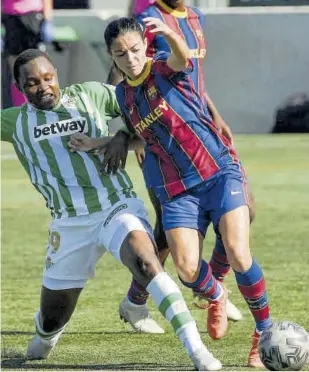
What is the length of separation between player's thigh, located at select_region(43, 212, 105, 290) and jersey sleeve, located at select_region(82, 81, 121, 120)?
599mm

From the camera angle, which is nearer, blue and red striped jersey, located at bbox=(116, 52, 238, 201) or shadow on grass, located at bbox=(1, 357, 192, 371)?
shadow on grass, located at bbox=(1, 357, 192, 371)

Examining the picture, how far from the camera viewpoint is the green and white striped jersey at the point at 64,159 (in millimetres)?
7066

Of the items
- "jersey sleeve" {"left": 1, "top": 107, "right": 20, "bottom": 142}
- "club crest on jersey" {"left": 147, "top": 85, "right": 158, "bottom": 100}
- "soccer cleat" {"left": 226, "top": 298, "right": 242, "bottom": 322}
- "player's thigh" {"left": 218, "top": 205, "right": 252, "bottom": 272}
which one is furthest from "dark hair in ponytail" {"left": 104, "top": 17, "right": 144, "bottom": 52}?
"soccer cleat" {"left": 226, "top": 298, "right": 242, "bottom": 322}

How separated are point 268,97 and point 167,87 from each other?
12.6 meters

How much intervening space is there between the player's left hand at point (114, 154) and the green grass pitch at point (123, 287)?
40.1 inches

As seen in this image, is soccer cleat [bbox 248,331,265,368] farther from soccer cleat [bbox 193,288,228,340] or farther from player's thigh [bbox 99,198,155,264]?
player's thigh [bbox 99,198,155,264]

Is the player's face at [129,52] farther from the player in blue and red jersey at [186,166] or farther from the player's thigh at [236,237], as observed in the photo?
the player's thigh at [236,237]

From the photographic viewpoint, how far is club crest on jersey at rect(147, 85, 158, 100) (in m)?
6.96

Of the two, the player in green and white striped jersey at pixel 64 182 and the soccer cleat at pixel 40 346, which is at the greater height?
the player in green and white striped jersey at pixel 64 182

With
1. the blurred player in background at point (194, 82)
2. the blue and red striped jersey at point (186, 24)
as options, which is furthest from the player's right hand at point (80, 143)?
the blue and red striped jersey at point (186, 24)

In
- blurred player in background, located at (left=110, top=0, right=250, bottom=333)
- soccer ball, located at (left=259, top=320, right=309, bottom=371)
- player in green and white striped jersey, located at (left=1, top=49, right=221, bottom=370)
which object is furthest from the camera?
blurred player in background, located at (left=110, top=0, right=250, bottom=333)

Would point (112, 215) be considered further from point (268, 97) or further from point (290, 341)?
point (268, 97)

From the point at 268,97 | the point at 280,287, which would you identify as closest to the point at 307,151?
the point at 268,97

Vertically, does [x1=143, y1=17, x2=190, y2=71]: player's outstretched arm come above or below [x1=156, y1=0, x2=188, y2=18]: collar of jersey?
above
